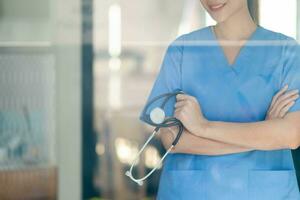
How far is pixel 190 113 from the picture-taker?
176 centimetres

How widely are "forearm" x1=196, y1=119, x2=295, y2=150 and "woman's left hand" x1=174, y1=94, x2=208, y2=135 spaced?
0.01 metres

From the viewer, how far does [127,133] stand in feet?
6.67

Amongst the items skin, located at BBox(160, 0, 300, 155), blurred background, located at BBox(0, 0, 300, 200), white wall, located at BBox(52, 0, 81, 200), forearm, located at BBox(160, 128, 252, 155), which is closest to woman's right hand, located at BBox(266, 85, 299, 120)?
skin, located at BBox(160, 0, 300, 155)

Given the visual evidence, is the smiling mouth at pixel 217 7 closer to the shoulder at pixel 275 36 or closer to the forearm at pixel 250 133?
the shoulder at pixel 275 36

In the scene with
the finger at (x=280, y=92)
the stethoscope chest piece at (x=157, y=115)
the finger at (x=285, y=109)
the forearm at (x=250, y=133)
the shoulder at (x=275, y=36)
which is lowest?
the forearm at (x=250, y=133)

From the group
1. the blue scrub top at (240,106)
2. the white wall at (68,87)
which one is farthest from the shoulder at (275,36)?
the white wall at (68,87)

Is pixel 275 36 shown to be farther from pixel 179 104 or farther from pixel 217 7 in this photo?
pixel 179 104

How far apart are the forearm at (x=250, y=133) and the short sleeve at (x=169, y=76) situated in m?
0.11

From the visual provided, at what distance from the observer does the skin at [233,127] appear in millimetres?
1733

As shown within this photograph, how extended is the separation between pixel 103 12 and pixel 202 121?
1.66 feet

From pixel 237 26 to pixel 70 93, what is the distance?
1.87ft

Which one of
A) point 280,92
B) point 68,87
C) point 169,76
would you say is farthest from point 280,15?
point 68,87

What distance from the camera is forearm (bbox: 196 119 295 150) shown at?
1.73m

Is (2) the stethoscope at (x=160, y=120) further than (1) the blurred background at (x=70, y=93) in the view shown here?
No
